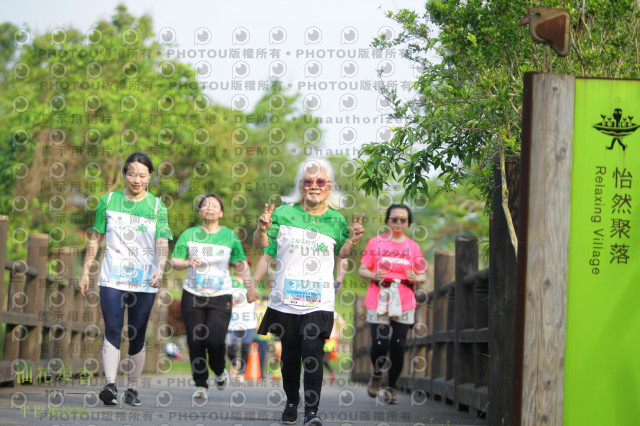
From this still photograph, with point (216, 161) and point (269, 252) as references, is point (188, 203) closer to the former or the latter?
point (216, 161)

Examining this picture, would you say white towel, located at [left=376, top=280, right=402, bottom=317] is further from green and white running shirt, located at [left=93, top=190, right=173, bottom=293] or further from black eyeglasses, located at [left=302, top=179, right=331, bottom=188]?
black eyeglasses, located at [left=302, top=179, right=331, bottom=188]

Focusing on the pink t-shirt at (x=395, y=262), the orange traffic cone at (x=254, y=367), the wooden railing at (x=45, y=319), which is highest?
the pink t-shirt at (x=395, y=262)

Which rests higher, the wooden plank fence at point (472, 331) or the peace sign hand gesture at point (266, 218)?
the peace sign hand gesture at point (266, 218)

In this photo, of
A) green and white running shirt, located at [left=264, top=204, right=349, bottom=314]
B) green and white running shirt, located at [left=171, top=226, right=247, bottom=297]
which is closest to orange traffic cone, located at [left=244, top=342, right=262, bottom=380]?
green and white running shirt, located at [left=171, top=226, right=247, bottom=297]

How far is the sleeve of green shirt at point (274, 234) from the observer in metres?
7.78

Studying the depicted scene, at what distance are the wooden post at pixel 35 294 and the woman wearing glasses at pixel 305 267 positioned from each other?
442cm

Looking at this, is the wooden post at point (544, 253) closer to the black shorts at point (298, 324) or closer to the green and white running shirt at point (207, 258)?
the black shorts at point (298, 324)

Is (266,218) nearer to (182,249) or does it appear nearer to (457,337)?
(182,249)

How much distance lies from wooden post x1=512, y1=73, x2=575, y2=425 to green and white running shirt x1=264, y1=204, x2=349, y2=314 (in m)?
2.83

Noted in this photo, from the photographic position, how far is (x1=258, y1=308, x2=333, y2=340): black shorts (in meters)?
7.53

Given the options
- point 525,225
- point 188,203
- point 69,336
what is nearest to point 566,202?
point 525,225

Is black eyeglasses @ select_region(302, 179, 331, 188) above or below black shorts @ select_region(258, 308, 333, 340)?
above

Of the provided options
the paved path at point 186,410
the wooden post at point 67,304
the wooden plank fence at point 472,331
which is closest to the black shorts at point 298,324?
the paved path at point 186,410

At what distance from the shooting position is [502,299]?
6.76m
